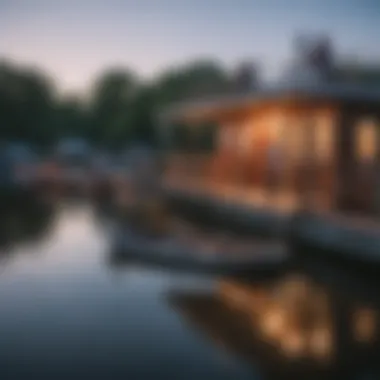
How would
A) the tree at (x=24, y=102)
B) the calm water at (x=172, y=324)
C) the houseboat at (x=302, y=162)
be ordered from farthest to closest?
the houseboat at (x=302, y=162) < the tree at (x=24, y=102) < the calm water at (x=172, y=324)

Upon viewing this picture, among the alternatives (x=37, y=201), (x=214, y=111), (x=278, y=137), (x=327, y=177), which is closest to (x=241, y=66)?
(x=214, y=111)

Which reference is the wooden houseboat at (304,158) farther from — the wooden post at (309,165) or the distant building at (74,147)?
the distant building at (74,147)

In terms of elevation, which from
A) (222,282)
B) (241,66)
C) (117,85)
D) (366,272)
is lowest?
(222,282)

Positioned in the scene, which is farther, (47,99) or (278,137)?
(278,137)

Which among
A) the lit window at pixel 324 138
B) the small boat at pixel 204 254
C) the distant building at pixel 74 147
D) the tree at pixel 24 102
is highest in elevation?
the lit window at pixel 324 138

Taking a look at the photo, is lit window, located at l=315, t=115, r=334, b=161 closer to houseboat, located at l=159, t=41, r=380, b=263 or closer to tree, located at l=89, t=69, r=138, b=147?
houseboat, located at l=159, t=41, r=380, b=263

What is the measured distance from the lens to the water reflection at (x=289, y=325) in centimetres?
178

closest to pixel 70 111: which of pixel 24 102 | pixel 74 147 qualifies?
pixel 24 102

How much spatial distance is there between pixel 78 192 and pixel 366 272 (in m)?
5.25

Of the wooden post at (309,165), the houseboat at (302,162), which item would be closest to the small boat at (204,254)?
the houseboat at (302,162)

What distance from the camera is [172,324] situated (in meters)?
2.09

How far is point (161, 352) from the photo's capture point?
1827 mm

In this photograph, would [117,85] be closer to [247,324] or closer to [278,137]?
[247,324]

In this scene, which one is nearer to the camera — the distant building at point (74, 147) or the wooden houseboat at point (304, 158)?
the distant building at point (74, 147)
